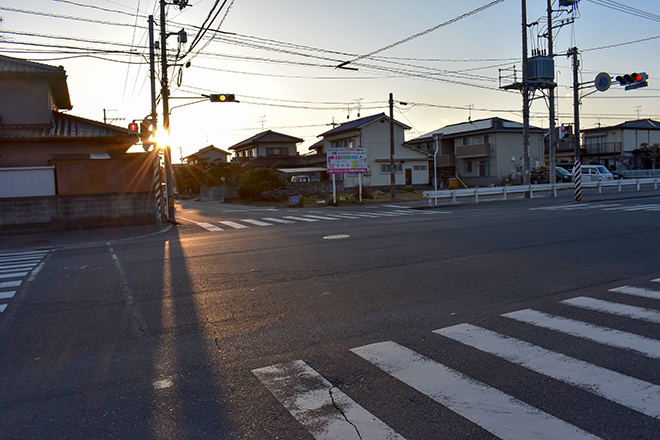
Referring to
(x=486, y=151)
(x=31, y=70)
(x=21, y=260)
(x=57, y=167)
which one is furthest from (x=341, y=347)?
(x=486, y=151)

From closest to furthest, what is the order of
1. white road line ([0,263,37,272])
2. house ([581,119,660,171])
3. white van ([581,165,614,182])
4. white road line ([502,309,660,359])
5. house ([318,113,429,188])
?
white road line ([502,309,660,359])
white road line ([0,263,37,272])
white van ([581,165,614,182])
house ([318,113,429,188])
house ([581,119,660,171])

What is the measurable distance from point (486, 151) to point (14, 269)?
153 feet

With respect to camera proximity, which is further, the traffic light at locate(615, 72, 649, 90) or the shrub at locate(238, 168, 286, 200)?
the shrub at locate(238, 168, 286, 200)

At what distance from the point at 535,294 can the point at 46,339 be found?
6300 millimetres

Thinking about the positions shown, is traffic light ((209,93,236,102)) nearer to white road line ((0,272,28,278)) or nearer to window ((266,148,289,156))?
white road line ((0,272,28,278))

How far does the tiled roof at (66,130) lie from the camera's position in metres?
21.7

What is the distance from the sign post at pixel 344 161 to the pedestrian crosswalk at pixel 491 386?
83.5 feet

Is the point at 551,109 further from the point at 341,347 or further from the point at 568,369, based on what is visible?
the point at 341,347

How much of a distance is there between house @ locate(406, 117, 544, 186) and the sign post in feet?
62.1

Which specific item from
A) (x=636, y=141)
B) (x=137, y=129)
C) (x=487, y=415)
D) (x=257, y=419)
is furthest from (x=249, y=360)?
(x=636, y=141)

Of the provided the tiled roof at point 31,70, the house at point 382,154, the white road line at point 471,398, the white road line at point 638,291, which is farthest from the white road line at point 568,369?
the house at point 382,154

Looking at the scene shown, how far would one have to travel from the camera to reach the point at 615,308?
5.82 meters

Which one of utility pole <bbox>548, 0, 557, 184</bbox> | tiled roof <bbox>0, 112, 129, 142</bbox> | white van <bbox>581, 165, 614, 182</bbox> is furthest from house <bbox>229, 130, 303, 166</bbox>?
tiled roof <bbox>0, 112, 129, 142</bbox>

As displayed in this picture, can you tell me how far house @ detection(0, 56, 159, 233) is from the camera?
18125 millimetres
